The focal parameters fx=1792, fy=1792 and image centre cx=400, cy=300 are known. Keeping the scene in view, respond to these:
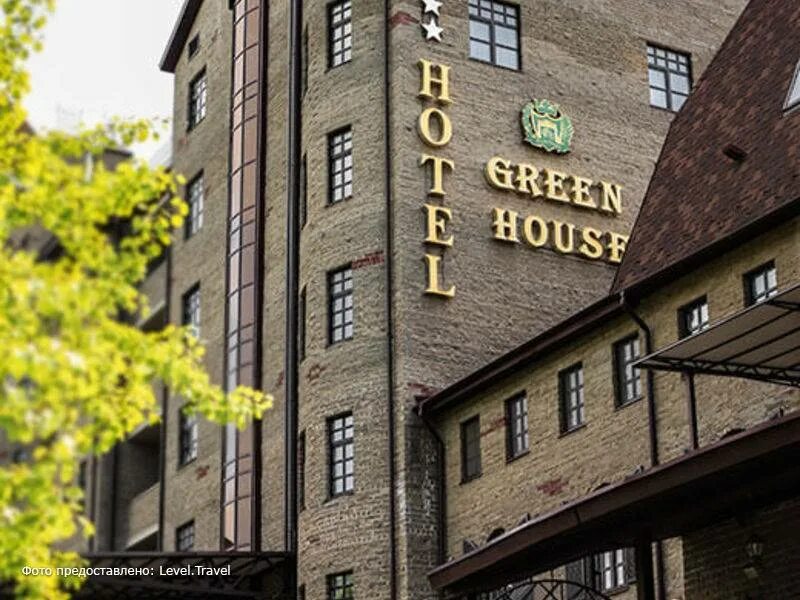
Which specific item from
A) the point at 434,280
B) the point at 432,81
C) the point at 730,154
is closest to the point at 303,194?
the point at 432,81

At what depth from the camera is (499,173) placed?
4144cm

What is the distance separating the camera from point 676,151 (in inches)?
1287

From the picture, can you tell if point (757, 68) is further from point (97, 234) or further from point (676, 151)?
point (97, 234)

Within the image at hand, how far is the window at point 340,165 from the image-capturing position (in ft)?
135

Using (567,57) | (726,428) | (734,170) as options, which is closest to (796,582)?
(726,428)

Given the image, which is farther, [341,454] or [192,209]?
[192,209]

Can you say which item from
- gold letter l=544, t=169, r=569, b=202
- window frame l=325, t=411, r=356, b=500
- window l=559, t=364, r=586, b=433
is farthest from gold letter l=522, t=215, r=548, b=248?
window l=559, t=364, r=586, b=433

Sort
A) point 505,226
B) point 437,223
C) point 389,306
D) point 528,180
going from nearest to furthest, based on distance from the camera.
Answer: point 389,306 → point 437,223 → point 505,226 → point 528,180

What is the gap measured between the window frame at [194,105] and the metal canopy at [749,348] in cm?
2893

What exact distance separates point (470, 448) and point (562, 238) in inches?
263

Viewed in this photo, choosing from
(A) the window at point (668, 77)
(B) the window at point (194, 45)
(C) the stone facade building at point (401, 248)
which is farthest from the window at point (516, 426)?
(B) the window at point (194, 45)

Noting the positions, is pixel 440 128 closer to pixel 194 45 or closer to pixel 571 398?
pixel 571 398

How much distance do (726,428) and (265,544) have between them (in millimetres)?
15966

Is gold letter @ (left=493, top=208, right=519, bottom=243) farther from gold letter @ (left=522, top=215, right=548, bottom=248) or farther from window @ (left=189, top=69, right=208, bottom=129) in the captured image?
window @ (left=189, top=69, right=208, bottom=129)
